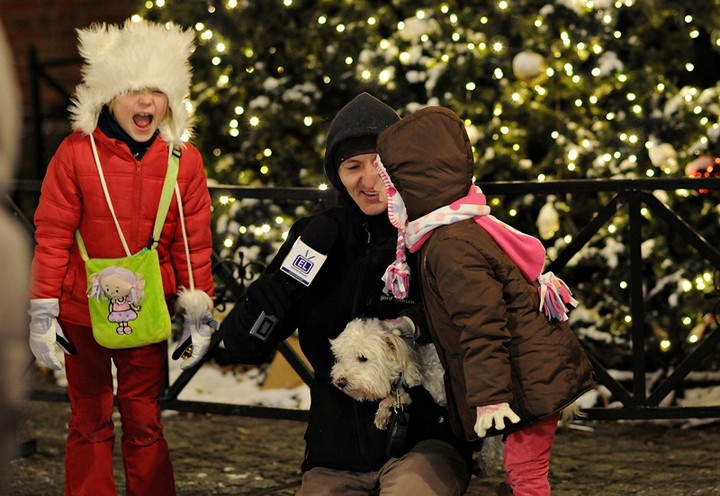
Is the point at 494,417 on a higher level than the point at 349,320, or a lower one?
lower

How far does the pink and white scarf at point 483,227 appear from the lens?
3518 mm

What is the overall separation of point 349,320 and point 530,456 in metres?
0.68

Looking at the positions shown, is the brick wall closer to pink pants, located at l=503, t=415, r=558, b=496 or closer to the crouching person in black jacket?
the crouching person in black jacket

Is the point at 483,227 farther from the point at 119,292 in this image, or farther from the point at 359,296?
the point at 119,292

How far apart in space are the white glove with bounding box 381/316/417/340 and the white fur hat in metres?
1.21

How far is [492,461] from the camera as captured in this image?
3840 mm

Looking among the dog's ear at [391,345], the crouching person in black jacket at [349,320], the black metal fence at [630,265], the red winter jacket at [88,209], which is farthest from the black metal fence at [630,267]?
the dog's ear at [391,345]

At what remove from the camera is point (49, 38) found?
10961 mm

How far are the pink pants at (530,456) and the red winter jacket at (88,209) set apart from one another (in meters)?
1.52

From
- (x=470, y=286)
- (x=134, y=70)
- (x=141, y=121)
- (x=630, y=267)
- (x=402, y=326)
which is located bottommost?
(x=402, y=326)

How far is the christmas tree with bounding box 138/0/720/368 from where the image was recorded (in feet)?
21.5

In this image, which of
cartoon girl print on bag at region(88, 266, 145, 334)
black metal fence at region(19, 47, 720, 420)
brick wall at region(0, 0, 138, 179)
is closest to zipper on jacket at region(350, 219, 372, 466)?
cartoon girl print on bag at region(88, 266, 145, 334)

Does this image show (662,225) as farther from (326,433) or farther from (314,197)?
(326,433)

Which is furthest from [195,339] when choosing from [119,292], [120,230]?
[120,230]
